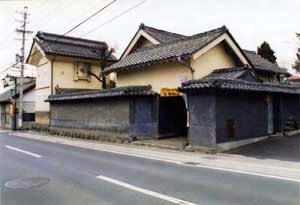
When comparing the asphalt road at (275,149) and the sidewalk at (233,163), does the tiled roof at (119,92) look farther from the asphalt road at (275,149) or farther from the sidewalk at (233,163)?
the asphalt road at (275,149)

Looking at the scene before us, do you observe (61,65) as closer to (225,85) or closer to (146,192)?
(225,85)

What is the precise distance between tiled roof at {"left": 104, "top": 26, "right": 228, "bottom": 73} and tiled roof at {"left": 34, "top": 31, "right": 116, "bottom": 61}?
37.9 ft

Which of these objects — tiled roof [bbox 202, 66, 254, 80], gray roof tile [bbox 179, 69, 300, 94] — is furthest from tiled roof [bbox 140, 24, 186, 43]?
gray roof tile [bbox 179, 69, 300, 94]

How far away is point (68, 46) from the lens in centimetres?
3494

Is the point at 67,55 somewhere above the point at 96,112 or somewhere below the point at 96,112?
above

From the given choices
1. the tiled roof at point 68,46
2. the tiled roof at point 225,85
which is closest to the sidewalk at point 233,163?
the tiled roof at point 225,85

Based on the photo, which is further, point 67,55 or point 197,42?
point 67,55

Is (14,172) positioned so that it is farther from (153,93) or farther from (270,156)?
(153,93)

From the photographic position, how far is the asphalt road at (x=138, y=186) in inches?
276

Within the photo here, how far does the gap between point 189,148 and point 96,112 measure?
957 centimetres

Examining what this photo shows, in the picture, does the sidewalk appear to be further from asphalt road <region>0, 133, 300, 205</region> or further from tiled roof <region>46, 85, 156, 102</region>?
tiled roof <region>46, 85, 156, 102</region>

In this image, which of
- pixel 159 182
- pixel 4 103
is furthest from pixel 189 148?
pixel 4 103

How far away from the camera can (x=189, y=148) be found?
608 inches

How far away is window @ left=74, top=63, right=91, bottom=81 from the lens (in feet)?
113
